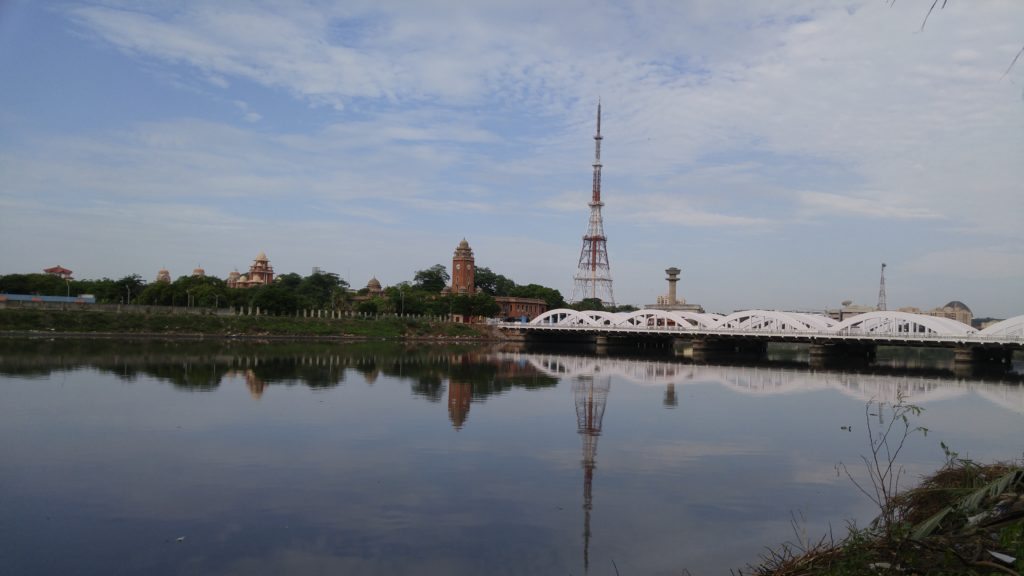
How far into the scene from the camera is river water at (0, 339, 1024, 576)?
7.38 metres

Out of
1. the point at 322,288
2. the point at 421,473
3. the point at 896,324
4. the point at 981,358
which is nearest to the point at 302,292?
the point at 322,288

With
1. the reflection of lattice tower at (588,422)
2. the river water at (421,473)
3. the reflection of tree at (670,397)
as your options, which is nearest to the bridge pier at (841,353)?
the reflection of tree at (670,397)

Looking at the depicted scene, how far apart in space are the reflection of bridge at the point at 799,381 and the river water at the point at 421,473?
1.61 metres

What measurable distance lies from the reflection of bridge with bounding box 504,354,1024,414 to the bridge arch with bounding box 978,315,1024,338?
8.36m

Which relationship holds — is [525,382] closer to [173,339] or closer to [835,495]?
[835,495]

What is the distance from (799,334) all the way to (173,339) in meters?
37.5

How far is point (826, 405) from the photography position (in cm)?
2108

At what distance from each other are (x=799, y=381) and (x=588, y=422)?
53.4ft

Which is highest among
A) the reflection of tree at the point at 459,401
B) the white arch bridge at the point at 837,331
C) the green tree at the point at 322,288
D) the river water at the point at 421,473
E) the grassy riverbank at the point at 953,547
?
the green tree at the point at 322,288

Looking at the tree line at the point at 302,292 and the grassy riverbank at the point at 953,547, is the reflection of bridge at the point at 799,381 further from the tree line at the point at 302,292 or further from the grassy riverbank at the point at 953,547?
the tree line at the point at 302,292

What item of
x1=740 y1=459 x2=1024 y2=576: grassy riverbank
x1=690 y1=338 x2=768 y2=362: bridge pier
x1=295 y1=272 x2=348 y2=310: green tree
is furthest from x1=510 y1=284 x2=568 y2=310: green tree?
x1=740 y1=459 x2=1024 y2=576: grassy riverbank

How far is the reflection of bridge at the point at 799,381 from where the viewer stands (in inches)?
965

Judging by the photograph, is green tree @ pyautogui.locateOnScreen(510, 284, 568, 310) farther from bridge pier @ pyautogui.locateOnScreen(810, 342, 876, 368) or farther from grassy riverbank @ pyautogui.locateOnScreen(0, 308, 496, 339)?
bridge pier @ pyautogui.locateOnScreen(810, 342, 876, 368)

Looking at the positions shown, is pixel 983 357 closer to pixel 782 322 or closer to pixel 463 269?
pixel 782 322
